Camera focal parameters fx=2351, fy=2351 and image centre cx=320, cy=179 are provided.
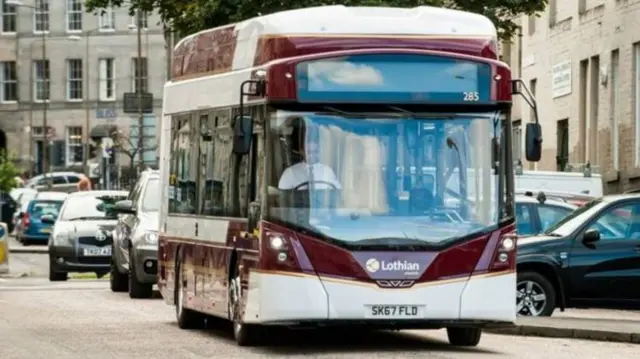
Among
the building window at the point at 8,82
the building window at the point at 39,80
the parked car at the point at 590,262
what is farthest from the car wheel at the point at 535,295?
the building window at the point at 8,82

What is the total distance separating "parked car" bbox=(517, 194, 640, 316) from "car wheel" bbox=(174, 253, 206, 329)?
4.29m

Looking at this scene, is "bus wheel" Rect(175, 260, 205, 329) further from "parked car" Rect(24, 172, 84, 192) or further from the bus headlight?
"parked car" Rect(24, 172, 84, 192)

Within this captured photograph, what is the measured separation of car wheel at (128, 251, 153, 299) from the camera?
1216 inches

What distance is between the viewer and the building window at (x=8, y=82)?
123750 millimetres

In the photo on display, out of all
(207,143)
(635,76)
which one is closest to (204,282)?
(207,143)

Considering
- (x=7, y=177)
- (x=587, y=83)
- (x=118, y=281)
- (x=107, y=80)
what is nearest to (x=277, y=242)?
(x=118, y=281)

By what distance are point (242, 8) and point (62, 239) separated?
7215mm

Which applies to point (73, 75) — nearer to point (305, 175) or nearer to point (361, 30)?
point (361, 30)

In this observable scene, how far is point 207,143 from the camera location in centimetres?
2183

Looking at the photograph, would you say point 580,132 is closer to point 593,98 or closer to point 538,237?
point 593,98

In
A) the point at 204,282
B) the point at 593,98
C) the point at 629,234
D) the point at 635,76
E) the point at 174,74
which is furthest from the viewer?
the point at 593,98

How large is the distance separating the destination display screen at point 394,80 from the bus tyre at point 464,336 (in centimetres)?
211

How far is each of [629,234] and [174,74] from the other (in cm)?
560

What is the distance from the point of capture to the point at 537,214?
29.4 meters
